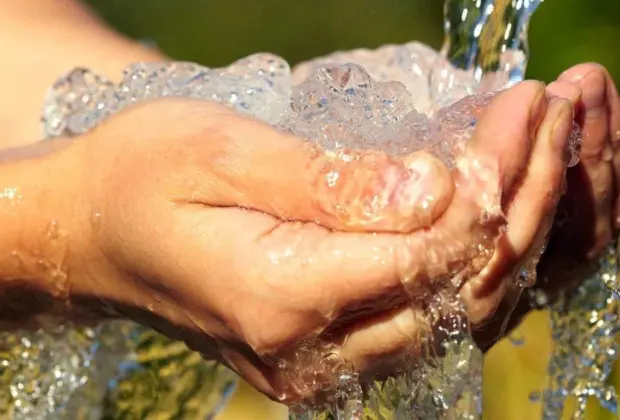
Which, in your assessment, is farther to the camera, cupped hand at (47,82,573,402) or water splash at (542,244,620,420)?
water splash at (542,244,620,420)

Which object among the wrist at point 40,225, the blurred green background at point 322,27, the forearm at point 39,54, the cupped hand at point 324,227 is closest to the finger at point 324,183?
the cupped hand at point 324,227

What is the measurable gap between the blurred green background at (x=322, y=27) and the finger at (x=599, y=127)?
1112mm

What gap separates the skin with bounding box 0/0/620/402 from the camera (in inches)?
17.4

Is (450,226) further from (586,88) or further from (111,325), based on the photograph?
(111,325)

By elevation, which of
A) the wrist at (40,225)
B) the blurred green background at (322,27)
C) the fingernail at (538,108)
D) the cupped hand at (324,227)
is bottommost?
the blurred green background at (322,27)

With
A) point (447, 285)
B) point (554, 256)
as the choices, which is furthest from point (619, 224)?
point (447, 285)

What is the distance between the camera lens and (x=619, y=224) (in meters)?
0.66

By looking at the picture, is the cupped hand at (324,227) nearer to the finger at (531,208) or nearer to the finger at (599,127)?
the finger at (531,208)

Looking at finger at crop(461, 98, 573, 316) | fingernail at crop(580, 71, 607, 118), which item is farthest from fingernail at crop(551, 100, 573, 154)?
fingernail at crop(580, 71, 607, 118)

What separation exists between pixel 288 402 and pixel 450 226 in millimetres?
142

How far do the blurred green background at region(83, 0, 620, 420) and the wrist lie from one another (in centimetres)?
114

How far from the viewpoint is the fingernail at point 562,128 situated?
0.49 meters

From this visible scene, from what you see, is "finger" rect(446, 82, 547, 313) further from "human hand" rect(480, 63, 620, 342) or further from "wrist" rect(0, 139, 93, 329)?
"wrist" rect(0, 139, 93, 329)

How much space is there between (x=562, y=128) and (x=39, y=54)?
0.56 meters
